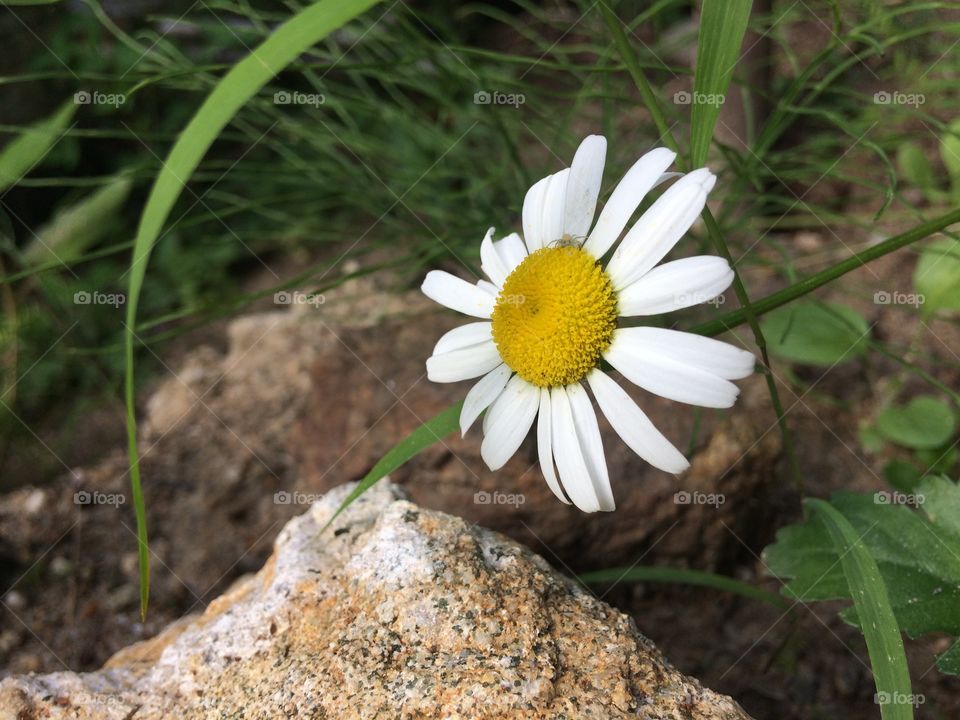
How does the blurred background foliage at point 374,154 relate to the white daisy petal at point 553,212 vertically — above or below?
above

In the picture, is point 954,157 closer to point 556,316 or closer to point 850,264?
point 850,264
